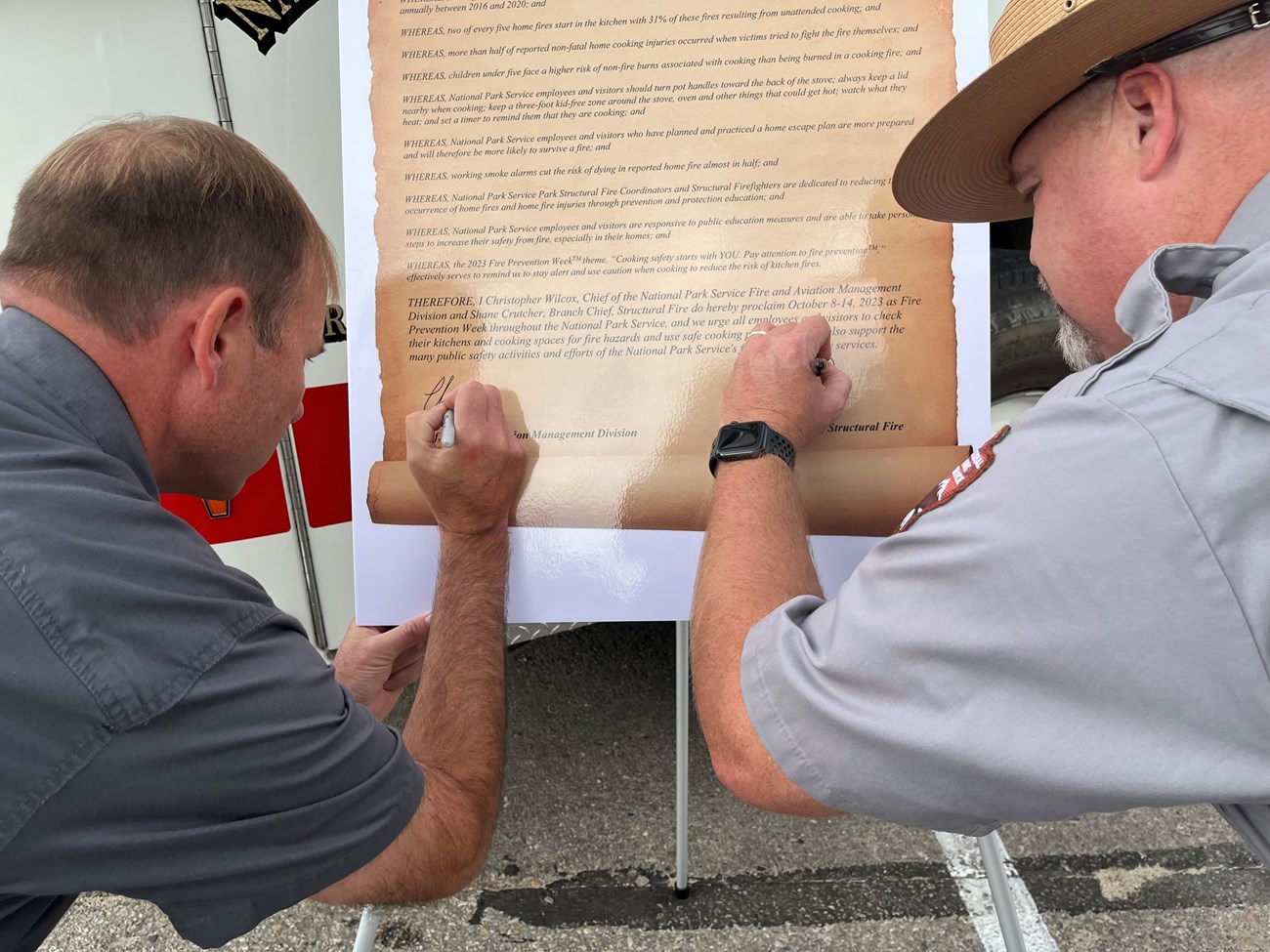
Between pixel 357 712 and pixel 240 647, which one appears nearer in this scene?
pixel 240 647

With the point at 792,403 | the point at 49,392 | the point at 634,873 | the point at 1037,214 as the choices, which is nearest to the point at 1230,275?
the point at 1037,214

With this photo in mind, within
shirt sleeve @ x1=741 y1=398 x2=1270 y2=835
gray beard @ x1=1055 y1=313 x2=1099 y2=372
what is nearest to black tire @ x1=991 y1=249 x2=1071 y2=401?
gray beard @ x1=1055 y1=313 x2=1099 y2=372

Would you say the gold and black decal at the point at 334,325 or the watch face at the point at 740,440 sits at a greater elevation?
the gold and black decal at the point at 334,325

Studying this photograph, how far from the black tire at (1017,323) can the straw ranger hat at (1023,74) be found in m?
1.65

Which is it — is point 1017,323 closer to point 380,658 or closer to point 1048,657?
point 380,658

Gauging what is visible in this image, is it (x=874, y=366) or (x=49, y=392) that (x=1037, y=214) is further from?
(x=49, y=392)

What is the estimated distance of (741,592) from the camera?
3.74 ft

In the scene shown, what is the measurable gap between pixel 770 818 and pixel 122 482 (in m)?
2.10

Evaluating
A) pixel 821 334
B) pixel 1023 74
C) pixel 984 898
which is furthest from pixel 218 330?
pixel 984 898

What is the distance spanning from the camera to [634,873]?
8.07 ft

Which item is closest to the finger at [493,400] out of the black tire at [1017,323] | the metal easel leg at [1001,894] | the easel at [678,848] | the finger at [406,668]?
the finger at [406,668]

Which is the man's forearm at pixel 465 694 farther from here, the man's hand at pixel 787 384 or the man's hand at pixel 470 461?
the man's hand at pixel 787 384

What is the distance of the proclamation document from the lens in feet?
4.66

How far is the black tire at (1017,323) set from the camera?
2961 mm
